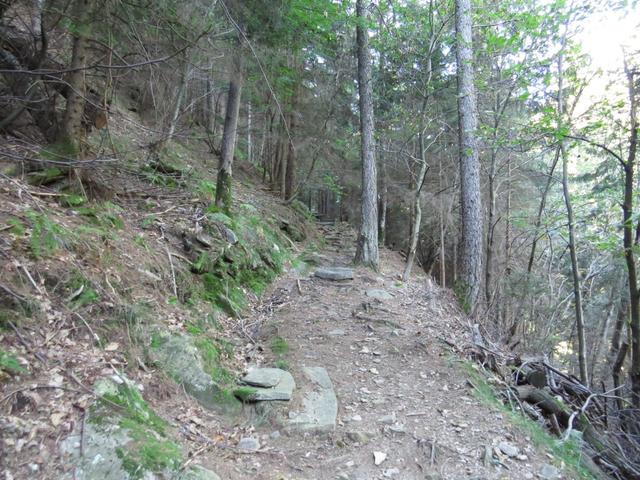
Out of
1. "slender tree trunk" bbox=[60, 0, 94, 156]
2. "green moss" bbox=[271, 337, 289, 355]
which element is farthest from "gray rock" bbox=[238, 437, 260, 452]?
"slender tree trunk" bbox=[60, 0, 94, 156]

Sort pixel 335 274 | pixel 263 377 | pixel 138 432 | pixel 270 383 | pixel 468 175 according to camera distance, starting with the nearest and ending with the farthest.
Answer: pixel 138 432 → pixel 270 383 → pixel 263 377 → pixel 468 175 → pixel 335 274

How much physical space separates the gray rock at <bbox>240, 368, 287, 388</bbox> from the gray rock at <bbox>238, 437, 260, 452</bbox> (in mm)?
763

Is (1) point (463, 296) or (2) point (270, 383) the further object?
(1) point (463, 296)

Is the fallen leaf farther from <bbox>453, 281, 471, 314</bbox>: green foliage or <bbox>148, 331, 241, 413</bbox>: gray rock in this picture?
<bbox>453, 281, 471, 314</bbox>: green foliage

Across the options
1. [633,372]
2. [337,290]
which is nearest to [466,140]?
[337,290]

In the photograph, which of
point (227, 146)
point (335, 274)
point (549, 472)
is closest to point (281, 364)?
point (549, 472)

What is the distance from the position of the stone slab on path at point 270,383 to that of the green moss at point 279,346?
0.52 metres

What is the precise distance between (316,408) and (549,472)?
2248mm

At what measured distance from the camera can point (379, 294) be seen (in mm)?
7836

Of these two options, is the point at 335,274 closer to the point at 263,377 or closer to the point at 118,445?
the point at 263,377

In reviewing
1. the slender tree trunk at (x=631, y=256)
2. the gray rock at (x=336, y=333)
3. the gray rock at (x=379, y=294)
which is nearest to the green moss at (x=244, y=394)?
the gray rock at (x=336, y=333)

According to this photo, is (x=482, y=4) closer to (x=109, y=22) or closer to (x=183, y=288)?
(x=109, y=22)

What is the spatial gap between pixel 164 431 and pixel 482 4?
1321cm

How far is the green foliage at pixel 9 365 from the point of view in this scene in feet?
7.90
